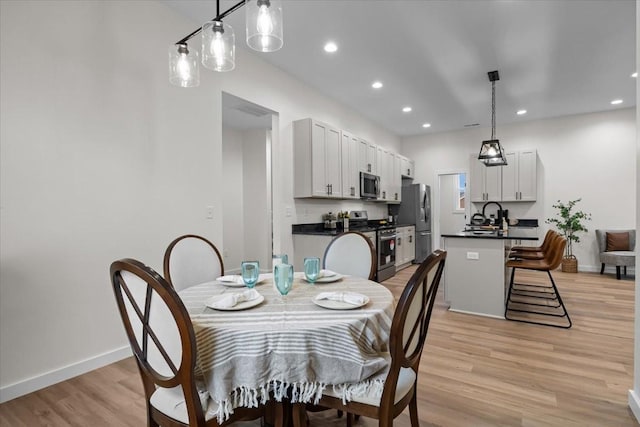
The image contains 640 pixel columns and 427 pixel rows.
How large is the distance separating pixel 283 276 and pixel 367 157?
4.43 metres

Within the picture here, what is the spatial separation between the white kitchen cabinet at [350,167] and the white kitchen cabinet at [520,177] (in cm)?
312

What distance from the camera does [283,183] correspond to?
4.23 metres

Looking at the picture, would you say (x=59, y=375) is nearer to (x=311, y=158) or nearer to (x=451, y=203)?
(x=311, y=158)

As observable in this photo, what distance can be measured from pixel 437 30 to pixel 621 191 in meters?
5.06

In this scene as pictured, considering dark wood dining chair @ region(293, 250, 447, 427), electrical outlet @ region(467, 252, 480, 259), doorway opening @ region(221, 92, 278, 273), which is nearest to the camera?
dark wood dining chair @ region(293, 250, 447, 427)

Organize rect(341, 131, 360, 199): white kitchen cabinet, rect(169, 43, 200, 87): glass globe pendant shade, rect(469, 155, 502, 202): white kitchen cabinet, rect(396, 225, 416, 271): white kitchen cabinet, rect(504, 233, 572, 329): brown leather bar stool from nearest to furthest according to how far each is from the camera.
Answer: rect(169, 43, 200, 87): glass globe pendant shade, rect(504, 233, 572, 329): brown leather bar stool, rect(341, 131, 360, 199): white kitchen cabinet, rect(396, 225, 416, 271): white kitchen cabinet, rect(469, 155, 502, 202): white kitchen cabinet

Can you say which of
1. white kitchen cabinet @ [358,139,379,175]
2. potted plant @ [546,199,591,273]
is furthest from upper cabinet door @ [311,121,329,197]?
potted plant @ [546,199,591,273]

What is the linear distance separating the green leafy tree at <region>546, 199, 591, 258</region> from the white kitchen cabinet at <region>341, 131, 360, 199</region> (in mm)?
3796

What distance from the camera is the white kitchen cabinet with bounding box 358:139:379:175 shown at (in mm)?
5453

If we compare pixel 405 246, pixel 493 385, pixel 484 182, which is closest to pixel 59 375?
pixel 493 385

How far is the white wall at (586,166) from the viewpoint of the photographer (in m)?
5.82

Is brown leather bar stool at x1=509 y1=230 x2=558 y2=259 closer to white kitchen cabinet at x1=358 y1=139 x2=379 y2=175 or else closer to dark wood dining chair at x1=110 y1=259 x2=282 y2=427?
white kitchen cabinet at x1=358 y1=139 x2=379 y2=175

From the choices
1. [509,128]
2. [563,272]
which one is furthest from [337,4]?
[563,272]

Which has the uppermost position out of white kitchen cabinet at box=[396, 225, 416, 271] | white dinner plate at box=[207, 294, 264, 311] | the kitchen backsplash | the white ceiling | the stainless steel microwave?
the white ceiling
